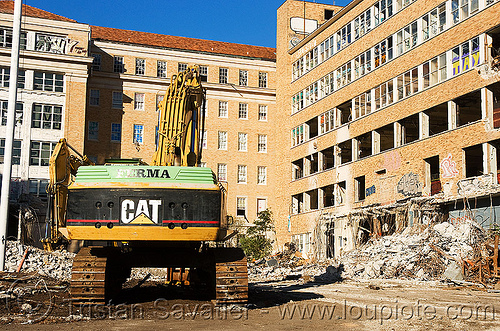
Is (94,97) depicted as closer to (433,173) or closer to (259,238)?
(259,238)

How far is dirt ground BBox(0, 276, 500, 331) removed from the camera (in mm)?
11586

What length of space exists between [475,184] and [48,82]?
127 feet

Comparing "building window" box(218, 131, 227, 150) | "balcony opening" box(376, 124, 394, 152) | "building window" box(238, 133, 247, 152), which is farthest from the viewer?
"building window" box(238, 133, 247, 152)

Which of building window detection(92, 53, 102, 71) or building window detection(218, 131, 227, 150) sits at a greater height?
building window detection(92, 53, 102, 71)

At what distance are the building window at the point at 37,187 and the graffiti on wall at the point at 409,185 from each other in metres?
30.4

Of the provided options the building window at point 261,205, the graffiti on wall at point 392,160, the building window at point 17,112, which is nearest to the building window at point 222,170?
the building window at point 261,205

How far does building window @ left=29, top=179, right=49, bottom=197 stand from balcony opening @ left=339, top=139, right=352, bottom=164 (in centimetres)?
2481

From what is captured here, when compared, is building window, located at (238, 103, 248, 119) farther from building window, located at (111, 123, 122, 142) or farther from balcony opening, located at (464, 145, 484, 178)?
balcony opening, located at (464, 145, 484, 178)

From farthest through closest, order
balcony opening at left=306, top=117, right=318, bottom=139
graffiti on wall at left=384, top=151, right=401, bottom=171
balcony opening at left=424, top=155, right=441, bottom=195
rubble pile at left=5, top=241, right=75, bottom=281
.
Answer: balcony opening at left=306, top=117, right=318, bottom=139, graffiti on wall at left=384, top=151, right=401, bottom=171, balcony opening at left=424, top=155, right=441, bottom=195, rubble pile at left=5, top=241, right=75, bottom=281

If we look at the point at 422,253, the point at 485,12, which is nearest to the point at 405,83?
the point at 485,12

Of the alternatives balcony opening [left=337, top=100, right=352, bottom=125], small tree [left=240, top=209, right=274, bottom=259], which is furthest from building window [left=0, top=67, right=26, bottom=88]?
balcony opening [left=337, top=100, right=352, bottom=125]

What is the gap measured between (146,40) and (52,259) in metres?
40.3

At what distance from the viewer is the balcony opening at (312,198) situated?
163 feet

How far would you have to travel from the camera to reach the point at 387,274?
27.6m
